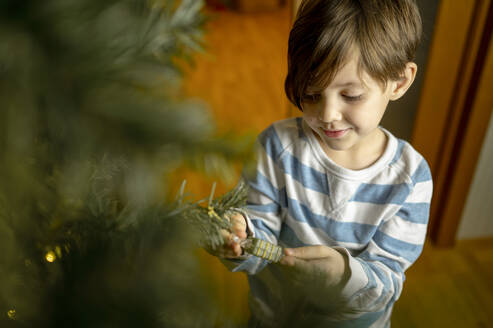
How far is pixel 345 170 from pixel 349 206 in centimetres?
6

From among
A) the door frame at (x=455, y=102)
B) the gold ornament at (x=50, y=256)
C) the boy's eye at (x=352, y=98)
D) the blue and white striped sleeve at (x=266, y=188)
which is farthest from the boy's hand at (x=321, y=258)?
the door frame at (x=455, y=102)

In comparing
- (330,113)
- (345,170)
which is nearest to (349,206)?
(345,170)

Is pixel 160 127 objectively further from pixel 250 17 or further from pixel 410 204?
pixel 250 17

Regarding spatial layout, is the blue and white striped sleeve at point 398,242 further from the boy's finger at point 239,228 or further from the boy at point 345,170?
the boy's finger at point 239,228

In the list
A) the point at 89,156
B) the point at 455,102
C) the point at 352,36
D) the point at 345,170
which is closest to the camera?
the point at 89,156

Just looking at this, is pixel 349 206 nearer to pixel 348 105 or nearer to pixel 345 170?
pixel 345 170

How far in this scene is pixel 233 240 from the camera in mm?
571

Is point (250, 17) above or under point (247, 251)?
above

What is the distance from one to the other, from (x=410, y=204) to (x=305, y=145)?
19 cm

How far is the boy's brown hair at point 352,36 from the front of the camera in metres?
0.50

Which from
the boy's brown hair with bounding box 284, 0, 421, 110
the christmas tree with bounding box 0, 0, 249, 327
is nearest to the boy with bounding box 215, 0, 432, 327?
the boy's brown hair with bounding box 284, 0, 421, 110

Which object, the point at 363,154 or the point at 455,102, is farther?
the point at 455,102

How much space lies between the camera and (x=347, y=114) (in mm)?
541

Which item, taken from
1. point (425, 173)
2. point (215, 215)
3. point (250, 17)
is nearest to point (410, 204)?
point (425, 173)
